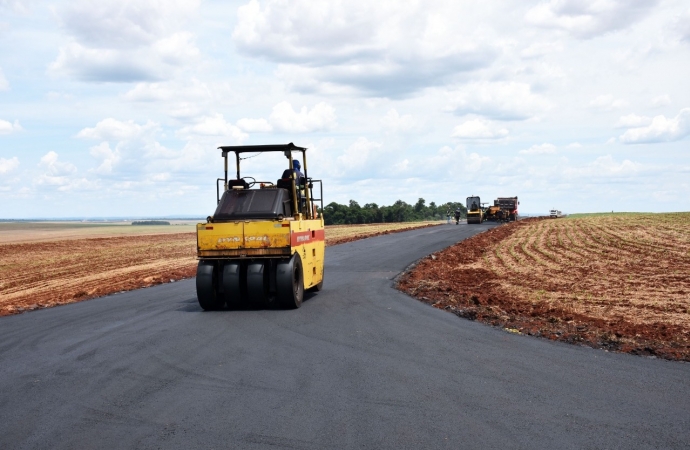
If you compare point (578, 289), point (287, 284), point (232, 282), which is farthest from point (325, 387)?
point (578, 289)

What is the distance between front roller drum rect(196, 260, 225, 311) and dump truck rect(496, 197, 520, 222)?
201 feet

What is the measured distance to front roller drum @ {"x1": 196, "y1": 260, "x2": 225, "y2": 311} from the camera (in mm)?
15094

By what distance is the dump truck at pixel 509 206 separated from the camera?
7381 centimetres

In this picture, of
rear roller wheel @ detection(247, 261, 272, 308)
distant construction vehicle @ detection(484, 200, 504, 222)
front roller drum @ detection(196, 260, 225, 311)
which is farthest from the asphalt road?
distant construction vehicle @ detection(484, 200, 504, 222)

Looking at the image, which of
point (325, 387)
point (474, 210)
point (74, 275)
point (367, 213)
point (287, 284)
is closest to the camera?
point (325, 387)

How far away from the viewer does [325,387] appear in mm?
8312

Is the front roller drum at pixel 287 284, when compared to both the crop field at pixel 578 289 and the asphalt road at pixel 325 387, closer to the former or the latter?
the asphalt road at pixel 325 387

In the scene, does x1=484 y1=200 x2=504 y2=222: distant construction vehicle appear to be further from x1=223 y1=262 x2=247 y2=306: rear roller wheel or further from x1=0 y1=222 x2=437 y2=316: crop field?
x1=223 y1=262 x2=247 y2=306: rear roller wheel

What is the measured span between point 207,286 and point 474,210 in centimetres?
5605

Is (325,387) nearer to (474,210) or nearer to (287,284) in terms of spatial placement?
(287,284)

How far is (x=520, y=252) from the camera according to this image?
30.9 metres

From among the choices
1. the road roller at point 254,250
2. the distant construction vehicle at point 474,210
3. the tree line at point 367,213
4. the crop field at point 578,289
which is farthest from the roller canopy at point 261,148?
the tree line at point 367,213

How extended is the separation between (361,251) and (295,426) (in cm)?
2707

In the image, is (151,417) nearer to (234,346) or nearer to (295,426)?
(295,426)
